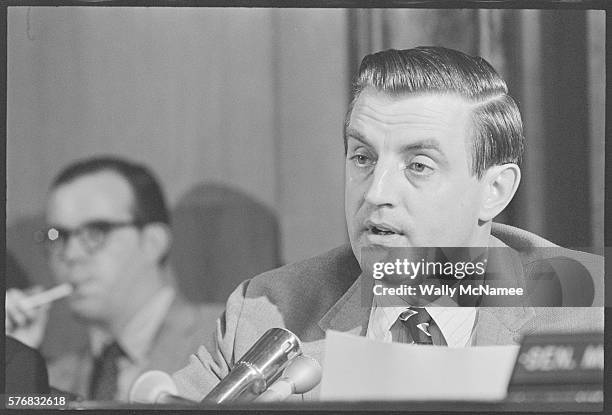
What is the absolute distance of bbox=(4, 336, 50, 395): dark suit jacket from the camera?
4.14 metres

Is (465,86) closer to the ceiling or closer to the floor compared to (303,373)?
closer to the ceiling

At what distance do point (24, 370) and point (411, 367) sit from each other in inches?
57.1

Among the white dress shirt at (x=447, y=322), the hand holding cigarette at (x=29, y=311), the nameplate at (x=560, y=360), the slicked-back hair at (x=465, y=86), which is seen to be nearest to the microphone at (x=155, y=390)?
the hand holding cigarette at (x=29, y=311)

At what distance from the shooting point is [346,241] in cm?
413

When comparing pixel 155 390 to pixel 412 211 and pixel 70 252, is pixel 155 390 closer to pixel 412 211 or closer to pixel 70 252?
pixel 70 252

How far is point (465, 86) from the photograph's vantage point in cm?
407

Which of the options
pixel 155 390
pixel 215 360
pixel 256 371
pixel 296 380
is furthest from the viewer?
pixel 215 360

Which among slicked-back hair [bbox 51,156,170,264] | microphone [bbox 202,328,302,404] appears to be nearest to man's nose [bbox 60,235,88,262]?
slicked-back hair [bbox 51,156,170,264]

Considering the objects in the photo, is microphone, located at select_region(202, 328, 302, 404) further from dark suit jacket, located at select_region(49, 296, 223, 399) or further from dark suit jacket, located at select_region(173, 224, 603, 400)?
dark suit jacket, located at select_region(49, 296, 223, 399)

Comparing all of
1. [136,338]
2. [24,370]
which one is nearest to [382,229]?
[136,338]

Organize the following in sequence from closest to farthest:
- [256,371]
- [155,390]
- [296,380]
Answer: [256,371], [296,380], [155,390]

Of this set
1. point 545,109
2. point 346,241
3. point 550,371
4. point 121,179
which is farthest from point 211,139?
point 550,371

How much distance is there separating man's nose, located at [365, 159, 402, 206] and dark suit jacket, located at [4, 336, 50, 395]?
54.7 inches

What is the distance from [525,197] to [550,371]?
653mm
